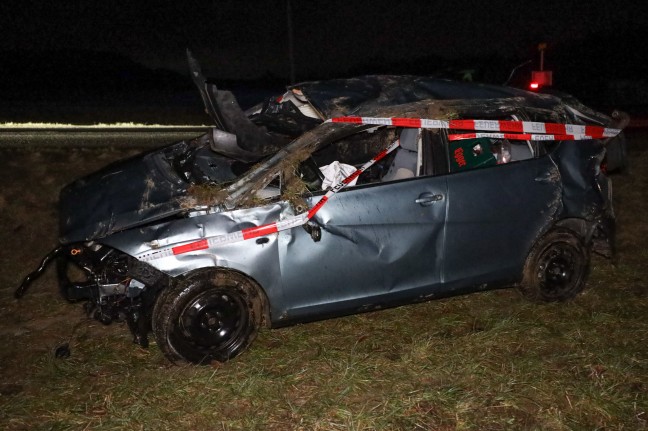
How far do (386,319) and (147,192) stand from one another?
2.17 metres

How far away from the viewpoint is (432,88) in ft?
14.9

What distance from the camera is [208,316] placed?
3.78 m

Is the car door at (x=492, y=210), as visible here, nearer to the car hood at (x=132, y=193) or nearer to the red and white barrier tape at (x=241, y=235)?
the red and white barrier tape at (x=241, y=235)

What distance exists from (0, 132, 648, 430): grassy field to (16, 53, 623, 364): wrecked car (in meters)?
0.32

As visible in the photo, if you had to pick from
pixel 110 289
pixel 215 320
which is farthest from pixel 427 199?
pixel 110 289

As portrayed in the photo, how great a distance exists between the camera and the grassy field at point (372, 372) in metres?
3.36

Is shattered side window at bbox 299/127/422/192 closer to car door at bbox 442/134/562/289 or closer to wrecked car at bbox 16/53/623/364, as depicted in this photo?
wrecked car at bbox 16/53/623/364

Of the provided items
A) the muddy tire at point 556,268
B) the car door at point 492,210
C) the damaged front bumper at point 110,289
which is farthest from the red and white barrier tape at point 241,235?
the muddy tire at point 556,268

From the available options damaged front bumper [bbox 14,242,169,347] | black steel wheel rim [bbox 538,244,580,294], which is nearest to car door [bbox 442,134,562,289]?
black steel wheel rim [bbox 538,244,580,294]

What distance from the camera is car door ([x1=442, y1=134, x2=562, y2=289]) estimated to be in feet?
13.7

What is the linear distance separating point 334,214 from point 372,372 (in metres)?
1.10

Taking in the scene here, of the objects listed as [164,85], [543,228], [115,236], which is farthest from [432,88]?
[164,85]

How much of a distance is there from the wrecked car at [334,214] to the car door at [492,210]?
0.01 meters

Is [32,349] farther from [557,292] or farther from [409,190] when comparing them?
[557,292]
